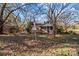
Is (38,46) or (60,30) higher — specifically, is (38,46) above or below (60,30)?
below

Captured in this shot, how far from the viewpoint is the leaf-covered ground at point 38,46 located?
192 cm

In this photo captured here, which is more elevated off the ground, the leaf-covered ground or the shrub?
the shrub

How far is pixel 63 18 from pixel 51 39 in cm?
20

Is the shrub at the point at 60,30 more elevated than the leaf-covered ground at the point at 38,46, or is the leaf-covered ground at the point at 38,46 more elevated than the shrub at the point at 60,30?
the shrub at the point at 60,30

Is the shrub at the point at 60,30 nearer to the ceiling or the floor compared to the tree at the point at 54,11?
nearer to the floor

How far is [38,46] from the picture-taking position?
1.94m

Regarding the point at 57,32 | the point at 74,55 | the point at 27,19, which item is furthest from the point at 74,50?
the point at 27,19

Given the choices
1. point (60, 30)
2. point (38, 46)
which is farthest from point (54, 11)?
point (38, 46)

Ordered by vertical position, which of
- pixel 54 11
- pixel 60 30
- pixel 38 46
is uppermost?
pixel 54 11

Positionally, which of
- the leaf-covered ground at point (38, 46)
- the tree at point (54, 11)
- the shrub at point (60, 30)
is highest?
the tree at point (54, 11)

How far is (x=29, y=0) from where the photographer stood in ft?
6.41

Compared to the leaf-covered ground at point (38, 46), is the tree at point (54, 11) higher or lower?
higher

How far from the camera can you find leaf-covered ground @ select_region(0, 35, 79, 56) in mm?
1923

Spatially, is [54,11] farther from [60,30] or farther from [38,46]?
[38,46]
